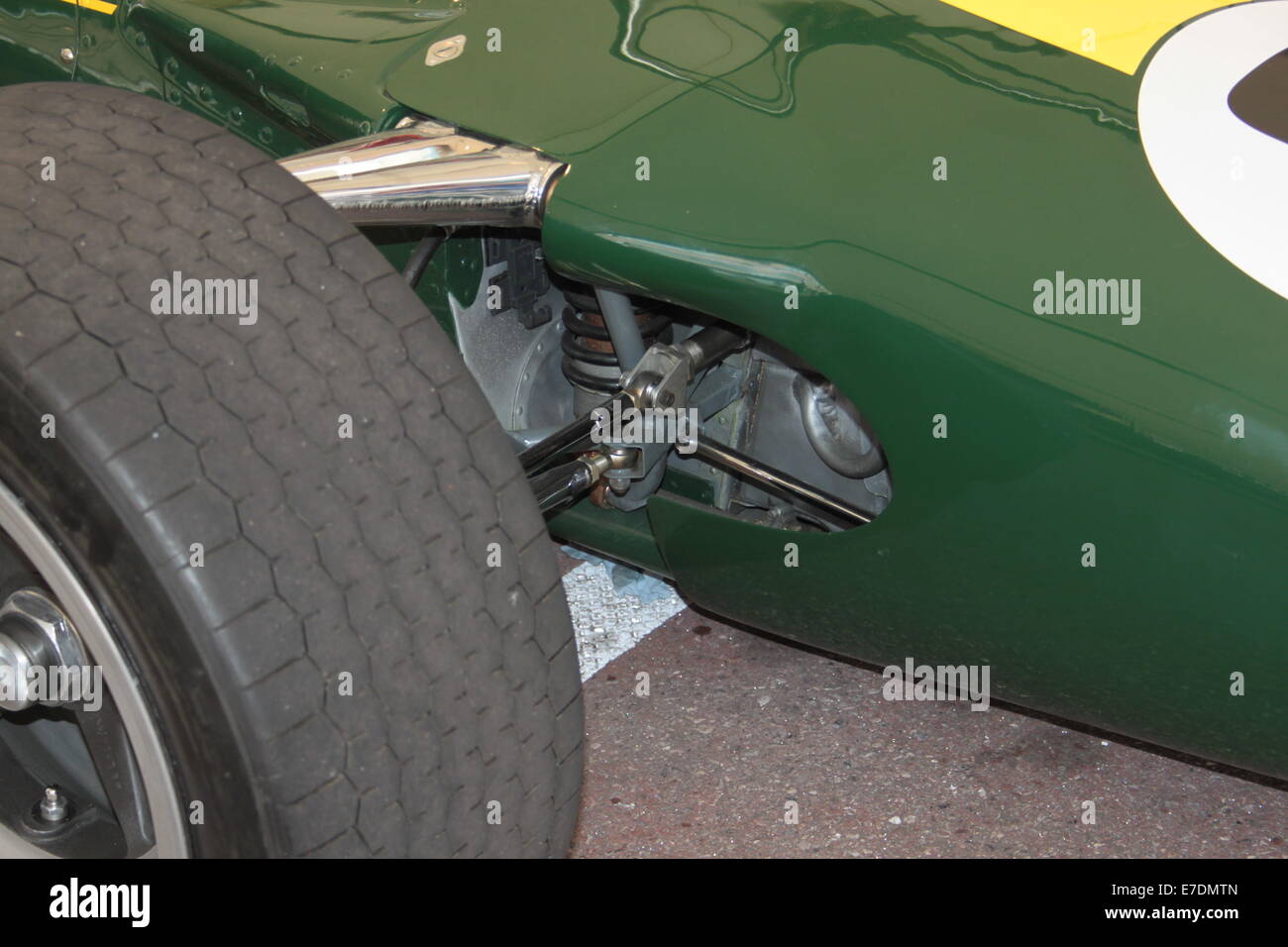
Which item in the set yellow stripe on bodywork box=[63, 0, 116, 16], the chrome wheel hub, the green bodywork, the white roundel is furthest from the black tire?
the white roundel

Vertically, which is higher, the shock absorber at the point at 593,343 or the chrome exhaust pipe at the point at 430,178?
the chrome exhaust pipe at the point at 430,178

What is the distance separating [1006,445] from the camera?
1621 mm

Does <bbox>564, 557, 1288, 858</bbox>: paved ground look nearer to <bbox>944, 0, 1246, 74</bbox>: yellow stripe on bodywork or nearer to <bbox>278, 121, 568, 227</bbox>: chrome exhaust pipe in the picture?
<bbox>278, 121, 568, 227</bbox>: chrome exhaust pipe

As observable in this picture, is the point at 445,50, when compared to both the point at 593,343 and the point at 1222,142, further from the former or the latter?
the point at 1222,142

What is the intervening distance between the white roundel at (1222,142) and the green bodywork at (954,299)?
0.10ft

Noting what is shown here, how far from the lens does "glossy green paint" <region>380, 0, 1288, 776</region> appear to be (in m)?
1.57

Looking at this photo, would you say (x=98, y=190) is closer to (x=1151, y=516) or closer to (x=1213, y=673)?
(x=1151, y=516)

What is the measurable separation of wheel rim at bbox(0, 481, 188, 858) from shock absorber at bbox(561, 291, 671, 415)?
84cm

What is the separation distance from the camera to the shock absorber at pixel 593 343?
2.12 meters

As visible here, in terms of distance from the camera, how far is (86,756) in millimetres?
1812

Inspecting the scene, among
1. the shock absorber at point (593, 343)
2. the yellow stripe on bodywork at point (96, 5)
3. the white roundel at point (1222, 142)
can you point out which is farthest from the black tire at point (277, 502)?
the white roundel at point (1222, 142)

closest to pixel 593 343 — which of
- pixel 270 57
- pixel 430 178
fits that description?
pixel 430 178

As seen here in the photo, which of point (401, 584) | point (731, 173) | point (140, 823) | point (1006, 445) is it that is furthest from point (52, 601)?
point (1006, 445)

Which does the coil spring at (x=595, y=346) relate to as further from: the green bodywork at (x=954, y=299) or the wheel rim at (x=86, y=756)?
the wheel rim at (x=86, y=756)
